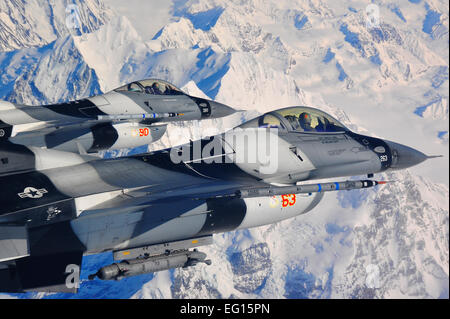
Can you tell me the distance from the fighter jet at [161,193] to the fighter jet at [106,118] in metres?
5.58

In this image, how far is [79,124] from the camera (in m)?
23.6

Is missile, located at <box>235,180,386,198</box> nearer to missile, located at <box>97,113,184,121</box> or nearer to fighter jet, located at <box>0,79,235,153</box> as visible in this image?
fighter jet, located at <box>0,79,235,153</box>

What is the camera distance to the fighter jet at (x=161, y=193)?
12977mm

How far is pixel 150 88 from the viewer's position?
3023 centimetres

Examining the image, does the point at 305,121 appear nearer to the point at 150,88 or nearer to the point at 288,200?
the point at 288,200

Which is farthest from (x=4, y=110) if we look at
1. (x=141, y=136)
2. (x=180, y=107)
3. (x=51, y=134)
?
(x=180, y=107)

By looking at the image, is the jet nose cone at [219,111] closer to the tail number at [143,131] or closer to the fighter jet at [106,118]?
the fighter jet at [106,118]

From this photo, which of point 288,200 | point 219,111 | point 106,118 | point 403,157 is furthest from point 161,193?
point 219,111

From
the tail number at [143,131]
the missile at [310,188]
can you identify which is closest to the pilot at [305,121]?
the missile at [310,188]

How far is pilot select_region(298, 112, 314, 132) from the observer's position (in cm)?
1911

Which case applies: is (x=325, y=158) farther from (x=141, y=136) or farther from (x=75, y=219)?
(x=141, y=136)

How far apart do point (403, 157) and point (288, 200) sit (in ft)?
18.3

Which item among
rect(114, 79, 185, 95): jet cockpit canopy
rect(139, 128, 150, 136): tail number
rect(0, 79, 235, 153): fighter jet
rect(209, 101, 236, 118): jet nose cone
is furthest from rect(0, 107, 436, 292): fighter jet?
rect(114, 79, 185, 95): jet cockpit canopy
